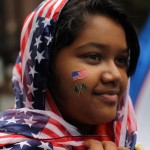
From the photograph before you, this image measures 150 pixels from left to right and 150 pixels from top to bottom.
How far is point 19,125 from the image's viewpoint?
2.52 meters

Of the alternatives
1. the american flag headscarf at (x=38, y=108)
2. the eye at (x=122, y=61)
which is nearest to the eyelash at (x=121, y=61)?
the eye at (x=122, y=61)

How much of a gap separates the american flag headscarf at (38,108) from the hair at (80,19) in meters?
0.03

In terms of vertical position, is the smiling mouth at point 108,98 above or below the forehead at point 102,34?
below

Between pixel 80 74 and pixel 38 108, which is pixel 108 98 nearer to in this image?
pixel 80 74

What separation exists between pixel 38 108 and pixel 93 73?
338 mm

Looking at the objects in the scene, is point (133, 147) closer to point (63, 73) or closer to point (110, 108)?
point (110, 108)

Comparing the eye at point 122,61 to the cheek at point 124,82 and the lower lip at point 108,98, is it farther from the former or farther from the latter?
the lower lip at point 108,98

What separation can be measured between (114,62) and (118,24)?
0.67 ft

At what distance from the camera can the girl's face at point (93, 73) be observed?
2459mm

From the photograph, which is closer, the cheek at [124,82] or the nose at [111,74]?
the nose at [111,74]

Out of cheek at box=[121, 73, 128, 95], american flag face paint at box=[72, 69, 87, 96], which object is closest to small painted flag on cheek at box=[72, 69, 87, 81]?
american flag face paint at box=[72, 69, 87, 96]

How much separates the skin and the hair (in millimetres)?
32

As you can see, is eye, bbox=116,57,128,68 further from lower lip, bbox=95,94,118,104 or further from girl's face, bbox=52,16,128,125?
lower lip, bbox=95,94,118,104

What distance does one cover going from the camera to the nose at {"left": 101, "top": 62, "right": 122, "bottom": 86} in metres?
2.44
